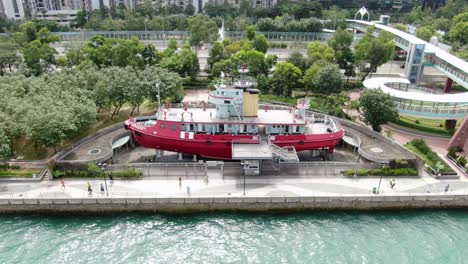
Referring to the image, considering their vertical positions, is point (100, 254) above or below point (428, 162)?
below

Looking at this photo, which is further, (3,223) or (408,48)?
(408,48)

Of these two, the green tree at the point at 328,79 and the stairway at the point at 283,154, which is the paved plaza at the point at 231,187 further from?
the green tree at the point at 328,79

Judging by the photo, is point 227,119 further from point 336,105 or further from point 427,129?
point 427,129

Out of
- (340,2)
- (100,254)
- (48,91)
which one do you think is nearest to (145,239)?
(100,254)

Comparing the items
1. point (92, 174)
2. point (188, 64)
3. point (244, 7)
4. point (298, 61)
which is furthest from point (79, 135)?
point (244, 7)

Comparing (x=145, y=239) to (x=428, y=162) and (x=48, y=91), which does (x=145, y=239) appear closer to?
(x=48, y=91)

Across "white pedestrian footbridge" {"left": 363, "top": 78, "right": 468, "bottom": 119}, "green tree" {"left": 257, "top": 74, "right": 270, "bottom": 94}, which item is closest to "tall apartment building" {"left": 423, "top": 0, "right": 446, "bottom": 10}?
"white pedestrian footbridge" {"left": 363, "top": 78, "right": 468, "bottom": 119}

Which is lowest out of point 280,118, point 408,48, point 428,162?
point 428,162
